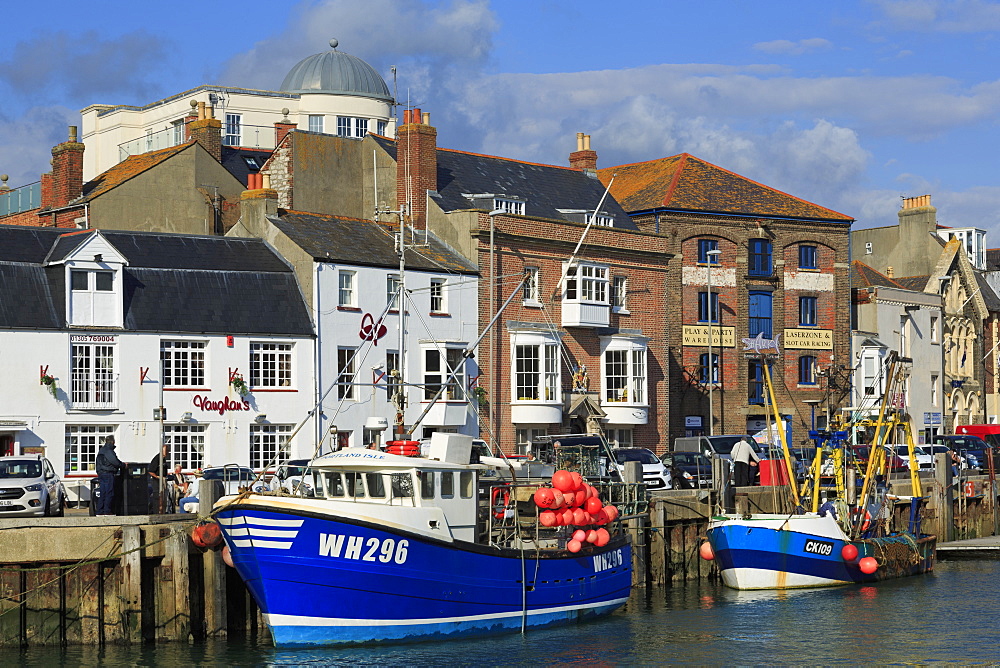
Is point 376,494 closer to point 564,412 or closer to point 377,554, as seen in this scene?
point 377,554

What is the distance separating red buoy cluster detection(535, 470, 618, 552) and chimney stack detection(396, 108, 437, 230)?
26.6 meters

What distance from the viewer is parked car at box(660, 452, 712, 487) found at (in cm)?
4694

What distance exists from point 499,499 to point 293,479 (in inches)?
319

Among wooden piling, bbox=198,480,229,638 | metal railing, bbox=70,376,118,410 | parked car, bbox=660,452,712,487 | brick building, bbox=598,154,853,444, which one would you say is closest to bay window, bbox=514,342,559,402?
brick building, bbox=598,154,853,444

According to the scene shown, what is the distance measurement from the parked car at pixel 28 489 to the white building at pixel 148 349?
8.28 meters

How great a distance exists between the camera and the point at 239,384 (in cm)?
4731

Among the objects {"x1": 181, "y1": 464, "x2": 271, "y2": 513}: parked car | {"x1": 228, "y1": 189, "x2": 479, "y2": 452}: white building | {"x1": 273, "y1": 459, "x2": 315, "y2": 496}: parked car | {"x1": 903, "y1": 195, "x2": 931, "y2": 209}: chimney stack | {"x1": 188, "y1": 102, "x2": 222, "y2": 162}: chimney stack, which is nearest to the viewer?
{"x1": 273, "y1": 459, "x2": 315, "y2": 496}: parked car

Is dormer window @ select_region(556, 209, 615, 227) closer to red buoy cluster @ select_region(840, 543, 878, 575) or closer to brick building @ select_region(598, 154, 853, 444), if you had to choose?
brick building @ select_region(598, 154, 853, 444)

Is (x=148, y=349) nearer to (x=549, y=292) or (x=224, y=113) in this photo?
(x=549, y=292)

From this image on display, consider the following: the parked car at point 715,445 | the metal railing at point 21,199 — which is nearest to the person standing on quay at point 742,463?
the parked car at point 715,445

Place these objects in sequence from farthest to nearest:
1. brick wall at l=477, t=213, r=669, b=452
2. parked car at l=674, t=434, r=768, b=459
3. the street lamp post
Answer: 1. the street lamp post
2. brick wall at l=477, t=213, r=669, b=452
3. parked car at l=674, t=434, r=768, b=459

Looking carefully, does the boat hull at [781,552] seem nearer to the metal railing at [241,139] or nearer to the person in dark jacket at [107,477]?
the person in dark jacket at [107,477]

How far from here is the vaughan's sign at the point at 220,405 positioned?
46938 mm

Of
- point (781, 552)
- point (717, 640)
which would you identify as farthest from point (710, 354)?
point (717, 640)
